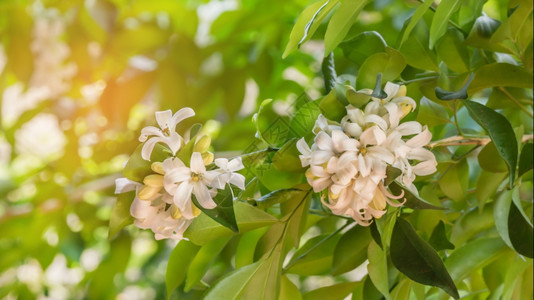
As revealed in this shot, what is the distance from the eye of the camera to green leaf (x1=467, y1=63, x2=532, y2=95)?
35 centimetres

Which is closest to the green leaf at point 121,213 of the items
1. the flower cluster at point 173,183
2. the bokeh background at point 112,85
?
the flower cluster at point 173,183

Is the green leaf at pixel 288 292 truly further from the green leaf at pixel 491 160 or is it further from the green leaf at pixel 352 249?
the green leaf at pixel 491 160

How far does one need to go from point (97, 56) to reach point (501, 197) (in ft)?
2.06

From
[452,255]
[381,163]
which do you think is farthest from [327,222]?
[381,163]

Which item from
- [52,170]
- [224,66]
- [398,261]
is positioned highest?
[398,261]

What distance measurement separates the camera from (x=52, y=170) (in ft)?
2.79

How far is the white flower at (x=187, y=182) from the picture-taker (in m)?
0.25

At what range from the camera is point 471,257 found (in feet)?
1.24

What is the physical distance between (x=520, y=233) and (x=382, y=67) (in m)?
0.11

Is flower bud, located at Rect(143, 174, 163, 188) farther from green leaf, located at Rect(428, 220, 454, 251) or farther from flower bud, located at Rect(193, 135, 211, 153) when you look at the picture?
green leaf, located at Rect(428, 220, 454, 251)

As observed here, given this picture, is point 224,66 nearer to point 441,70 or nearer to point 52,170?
point 52,170

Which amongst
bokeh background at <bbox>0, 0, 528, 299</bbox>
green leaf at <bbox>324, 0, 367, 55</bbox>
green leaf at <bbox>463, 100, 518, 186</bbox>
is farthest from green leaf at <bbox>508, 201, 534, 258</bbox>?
bokeh background at <bbox>0, 0, 528, 299</bbox>

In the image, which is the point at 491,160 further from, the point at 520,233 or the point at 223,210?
the point at 223,210

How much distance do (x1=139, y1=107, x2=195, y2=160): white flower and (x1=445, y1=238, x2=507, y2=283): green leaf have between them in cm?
20
